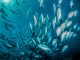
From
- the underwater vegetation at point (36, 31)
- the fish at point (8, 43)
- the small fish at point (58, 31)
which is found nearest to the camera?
the underwater vegetation at point (36, 31)

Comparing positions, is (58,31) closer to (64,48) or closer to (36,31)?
(36,31)

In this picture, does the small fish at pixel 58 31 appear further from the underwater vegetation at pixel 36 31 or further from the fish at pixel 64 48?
the fish at pixel 64 48

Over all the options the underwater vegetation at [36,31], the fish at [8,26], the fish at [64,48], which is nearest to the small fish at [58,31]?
the underwater vegetation at [36,31]

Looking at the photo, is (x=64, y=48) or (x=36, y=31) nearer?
(x=36, y=31)

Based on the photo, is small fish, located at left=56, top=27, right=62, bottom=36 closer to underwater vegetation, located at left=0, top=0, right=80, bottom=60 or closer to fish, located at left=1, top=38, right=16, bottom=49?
underwater vegetation, located at left=0, top=0, right=80, bottom=60

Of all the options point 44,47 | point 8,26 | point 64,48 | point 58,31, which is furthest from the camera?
point 64,48

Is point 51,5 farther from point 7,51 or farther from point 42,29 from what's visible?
point 7,51

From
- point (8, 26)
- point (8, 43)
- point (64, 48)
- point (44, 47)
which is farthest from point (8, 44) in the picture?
point (64, 48)

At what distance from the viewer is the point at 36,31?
4766 mm

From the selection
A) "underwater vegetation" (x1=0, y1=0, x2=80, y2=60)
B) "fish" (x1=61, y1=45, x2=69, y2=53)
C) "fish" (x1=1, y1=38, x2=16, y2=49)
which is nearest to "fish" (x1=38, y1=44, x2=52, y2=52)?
"underwater vegetation" (x1=0, y1=0, x2=80, y2=60)

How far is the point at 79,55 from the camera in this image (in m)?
7.18

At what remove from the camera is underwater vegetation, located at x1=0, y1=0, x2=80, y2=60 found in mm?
4121

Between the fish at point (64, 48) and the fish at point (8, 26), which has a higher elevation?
the fish at point (64, 48)

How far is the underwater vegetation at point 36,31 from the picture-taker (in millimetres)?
4121
